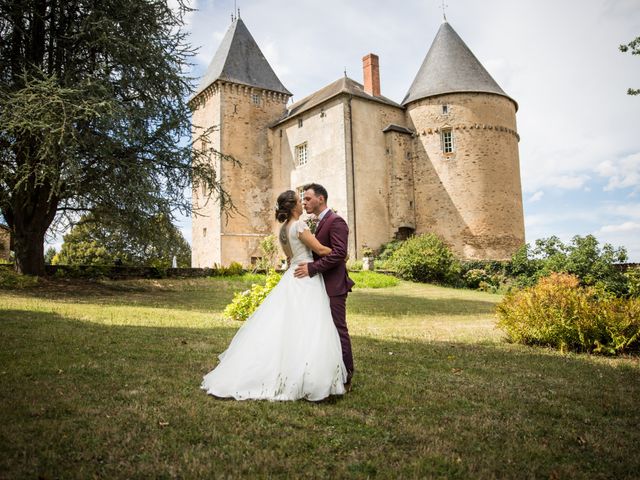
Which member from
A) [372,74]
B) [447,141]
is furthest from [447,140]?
[372,74]

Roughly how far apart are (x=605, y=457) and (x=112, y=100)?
12008mm

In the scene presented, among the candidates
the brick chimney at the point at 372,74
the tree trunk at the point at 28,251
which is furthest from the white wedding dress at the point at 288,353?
the brick chimney at the point at 372,74

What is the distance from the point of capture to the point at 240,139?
96.9 feet

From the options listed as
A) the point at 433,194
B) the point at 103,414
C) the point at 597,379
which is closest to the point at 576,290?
the point at 597,379

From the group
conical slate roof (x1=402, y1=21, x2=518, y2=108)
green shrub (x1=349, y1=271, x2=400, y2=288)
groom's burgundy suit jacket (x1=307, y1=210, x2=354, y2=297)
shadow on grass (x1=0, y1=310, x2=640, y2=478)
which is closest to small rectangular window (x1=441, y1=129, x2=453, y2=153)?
conical slate roof (x1=402, y1=21, x2=518, y2=108)

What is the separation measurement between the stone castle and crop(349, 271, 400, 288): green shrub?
5303 mm

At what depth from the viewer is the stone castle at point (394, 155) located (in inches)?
1026

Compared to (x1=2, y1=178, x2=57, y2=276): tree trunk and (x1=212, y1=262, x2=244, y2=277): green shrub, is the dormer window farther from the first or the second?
(x1=2, y1=178, x2=57, y2=276): tree trunk

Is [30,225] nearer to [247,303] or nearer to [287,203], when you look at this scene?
[247,303]

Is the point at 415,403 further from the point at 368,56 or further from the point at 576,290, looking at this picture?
the point at 368,56

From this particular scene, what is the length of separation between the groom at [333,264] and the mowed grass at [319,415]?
50cm

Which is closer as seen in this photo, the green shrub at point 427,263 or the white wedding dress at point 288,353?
the white wedding dress at point 288,353

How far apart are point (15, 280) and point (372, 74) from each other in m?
21.8

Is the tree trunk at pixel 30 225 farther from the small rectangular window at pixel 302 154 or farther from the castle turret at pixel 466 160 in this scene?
the castle turret at pixel 466 160
